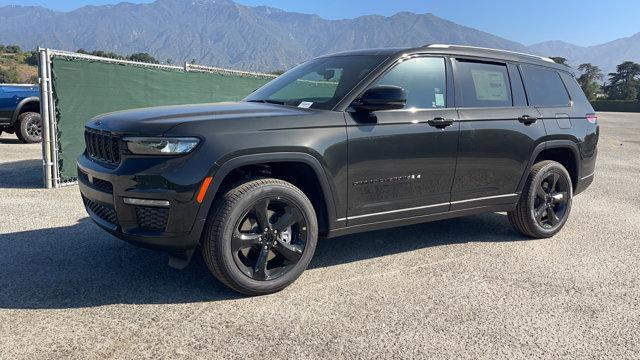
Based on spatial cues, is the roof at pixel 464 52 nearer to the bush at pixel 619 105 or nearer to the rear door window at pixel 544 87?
the rear door window at pixel 544 87

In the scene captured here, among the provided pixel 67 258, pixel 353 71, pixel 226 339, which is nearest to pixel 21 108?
pixel 67 258

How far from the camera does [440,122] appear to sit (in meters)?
4.29

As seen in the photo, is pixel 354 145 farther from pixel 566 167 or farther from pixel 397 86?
pixel 566 167

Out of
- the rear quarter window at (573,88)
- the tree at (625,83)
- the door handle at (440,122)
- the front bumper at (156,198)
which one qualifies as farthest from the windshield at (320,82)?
the tree at (625,83)

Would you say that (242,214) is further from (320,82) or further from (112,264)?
(320,82)

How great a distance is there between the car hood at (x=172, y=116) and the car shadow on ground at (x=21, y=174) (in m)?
4.25

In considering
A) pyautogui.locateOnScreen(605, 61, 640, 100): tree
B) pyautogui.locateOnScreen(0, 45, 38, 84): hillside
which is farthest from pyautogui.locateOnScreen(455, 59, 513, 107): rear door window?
pyautogui.locateOnScreen(605, 61, 640, 100): tree

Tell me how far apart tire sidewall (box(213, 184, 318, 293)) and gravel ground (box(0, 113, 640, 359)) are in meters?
0.11

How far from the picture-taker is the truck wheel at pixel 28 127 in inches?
454

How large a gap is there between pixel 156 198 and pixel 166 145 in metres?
0.34

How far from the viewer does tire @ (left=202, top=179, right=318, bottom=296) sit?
3.40 m

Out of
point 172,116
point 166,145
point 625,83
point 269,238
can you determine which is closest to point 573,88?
point 269,238

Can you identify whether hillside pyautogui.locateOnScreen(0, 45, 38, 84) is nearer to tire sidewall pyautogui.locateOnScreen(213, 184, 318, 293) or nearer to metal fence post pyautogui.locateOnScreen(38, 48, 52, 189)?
metal fence post pyautogui.locateOnScreen(38, 48, 52, 189)

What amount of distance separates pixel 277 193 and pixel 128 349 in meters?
1.34
